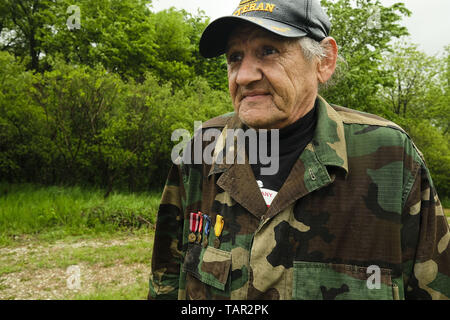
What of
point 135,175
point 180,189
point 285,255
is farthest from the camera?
point 135,175

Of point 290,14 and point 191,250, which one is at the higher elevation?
point 290,14

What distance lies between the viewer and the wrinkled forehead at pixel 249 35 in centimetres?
151

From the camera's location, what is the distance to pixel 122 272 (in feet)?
15.9

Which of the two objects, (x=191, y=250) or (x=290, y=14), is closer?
(x=290, y=14)

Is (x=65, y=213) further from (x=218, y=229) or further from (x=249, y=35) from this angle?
(x=249, y=35)

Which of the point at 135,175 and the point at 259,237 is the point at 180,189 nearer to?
the point at 259,237

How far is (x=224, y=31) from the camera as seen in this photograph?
1.62 meters

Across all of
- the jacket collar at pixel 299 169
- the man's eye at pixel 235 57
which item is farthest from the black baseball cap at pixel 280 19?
the jacket collar at pixel 299 169

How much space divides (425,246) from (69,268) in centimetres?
478

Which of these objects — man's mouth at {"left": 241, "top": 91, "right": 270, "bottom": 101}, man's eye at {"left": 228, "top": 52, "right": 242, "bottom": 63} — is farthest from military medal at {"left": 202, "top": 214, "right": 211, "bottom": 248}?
man's eye at {"left": 228, "top": 52, "right": 242, "bottom": 63}

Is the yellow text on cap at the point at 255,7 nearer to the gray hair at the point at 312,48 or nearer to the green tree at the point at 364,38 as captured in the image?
the gray hair at the point at 312,48

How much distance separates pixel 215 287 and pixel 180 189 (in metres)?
0.59

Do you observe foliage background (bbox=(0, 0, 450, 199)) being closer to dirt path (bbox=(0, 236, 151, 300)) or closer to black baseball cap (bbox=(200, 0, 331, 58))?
black baseball cap (bbox=(200, 0, 331, 58))
